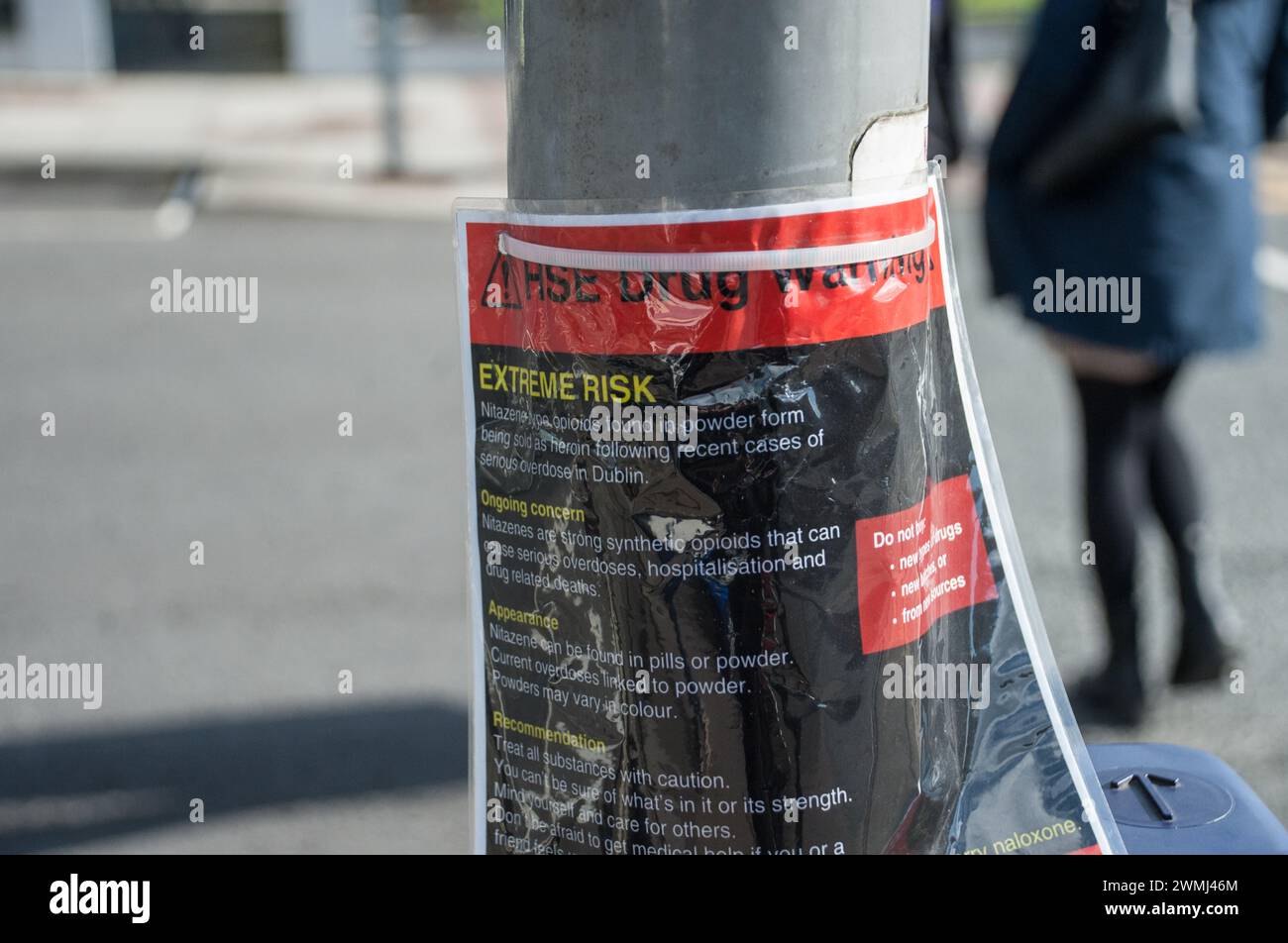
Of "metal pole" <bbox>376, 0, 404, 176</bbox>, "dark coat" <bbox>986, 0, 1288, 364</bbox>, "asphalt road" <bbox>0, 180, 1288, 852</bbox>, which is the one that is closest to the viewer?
"dark coat" <bbox>986, 0, 1288, 364</bbox>

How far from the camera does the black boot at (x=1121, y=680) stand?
3.40 meters

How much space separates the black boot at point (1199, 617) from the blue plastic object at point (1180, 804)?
193 centimetres

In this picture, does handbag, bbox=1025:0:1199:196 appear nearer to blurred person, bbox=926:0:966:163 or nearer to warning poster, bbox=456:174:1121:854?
blurred person, bbox=926:0:966:163

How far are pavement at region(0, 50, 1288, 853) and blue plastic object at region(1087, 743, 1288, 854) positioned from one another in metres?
0.81

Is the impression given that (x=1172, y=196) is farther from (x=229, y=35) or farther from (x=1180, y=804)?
(x=229, y=35)

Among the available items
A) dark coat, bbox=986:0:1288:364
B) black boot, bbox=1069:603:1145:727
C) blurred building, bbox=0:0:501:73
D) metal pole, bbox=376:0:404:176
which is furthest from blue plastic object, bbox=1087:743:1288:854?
blurred building, bbox=0:0:501:73

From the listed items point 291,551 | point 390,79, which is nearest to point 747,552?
point 291,551

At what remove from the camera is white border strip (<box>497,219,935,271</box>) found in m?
1.23

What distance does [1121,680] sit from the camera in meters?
3.45

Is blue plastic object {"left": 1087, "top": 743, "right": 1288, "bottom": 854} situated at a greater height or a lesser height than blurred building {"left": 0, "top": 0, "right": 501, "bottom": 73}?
lesser

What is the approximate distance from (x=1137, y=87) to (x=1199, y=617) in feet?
4.42

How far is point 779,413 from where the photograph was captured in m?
1.26

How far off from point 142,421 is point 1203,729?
418 centimetres

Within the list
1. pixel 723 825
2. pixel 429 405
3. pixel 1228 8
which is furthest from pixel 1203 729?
pixel 429 405
